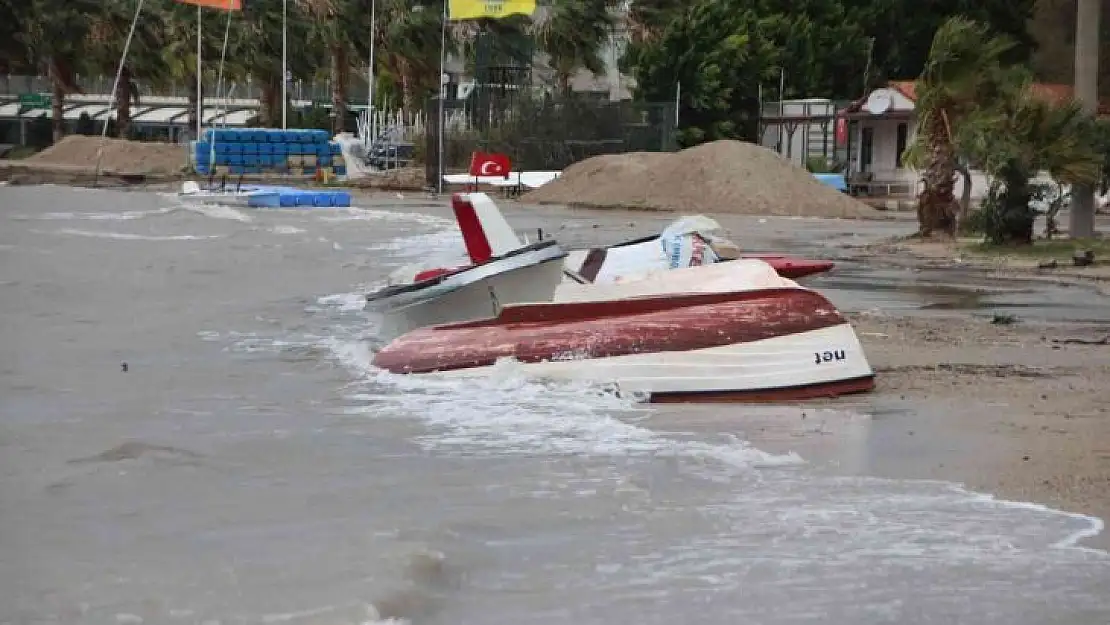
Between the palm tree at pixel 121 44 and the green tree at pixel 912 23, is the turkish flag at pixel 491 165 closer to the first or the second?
the green tree at pixel 912 23

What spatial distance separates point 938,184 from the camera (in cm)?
2862

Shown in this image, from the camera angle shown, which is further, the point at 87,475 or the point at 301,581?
the point at 87,475

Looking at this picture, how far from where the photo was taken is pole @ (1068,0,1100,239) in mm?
26938

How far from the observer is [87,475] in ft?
30.4

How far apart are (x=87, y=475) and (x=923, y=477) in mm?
4586

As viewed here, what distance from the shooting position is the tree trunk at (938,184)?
27891 millimetres

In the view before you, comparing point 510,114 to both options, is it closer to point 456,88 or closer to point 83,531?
point 456,88

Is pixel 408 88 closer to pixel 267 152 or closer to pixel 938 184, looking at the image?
pixel 267 152

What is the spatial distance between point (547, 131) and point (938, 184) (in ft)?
85.8

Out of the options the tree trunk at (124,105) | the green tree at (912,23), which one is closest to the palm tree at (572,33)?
the green tree at (912,23)

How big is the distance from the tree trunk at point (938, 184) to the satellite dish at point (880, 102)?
1946cm

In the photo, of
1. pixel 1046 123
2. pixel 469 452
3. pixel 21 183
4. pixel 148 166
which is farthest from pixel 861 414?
pixel 148 166

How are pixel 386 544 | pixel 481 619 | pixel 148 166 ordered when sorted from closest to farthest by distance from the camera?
pixel 481 619
pixel 386 544
pixel 148 166

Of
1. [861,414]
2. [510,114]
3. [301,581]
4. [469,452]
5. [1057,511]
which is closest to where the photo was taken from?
[301,581]
